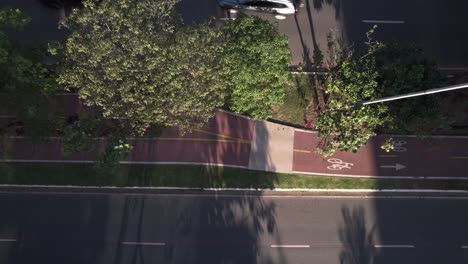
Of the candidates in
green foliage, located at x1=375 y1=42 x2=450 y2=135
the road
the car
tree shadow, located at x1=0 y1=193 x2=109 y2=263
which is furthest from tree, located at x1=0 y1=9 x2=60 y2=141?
green foliage, located at x1=375 y1=42 x2=450 y2=135

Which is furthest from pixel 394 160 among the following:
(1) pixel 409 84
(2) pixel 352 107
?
(2) pixel 352 107

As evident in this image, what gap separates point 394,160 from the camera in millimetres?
28609

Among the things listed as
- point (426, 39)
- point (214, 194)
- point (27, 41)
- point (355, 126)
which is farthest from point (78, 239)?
point (426, 39)

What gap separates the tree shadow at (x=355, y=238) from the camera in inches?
1096

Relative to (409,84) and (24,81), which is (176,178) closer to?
(24,81)

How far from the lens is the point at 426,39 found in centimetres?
2952

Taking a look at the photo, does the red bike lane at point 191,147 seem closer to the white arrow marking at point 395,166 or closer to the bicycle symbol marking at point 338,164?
the bicycle symbol marking at point 338,164

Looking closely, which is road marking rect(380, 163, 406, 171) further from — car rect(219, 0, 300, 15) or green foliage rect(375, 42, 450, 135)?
car rect(219, 0, 300, 15)

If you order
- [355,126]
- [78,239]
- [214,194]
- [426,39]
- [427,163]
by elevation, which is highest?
[426,39]

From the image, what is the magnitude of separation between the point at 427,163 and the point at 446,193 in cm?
258

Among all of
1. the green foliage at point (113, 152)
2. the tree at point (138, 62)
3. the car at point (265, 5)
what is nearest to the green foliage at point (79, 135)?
the green foliage at point (113, 152)

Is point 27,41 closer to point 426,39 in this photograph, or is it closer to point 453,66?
point 426,39

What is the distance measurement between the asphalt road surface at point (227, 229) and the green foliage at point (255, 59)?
8.71m

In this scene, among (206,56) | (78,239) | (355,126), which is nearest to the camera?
(206,56)
